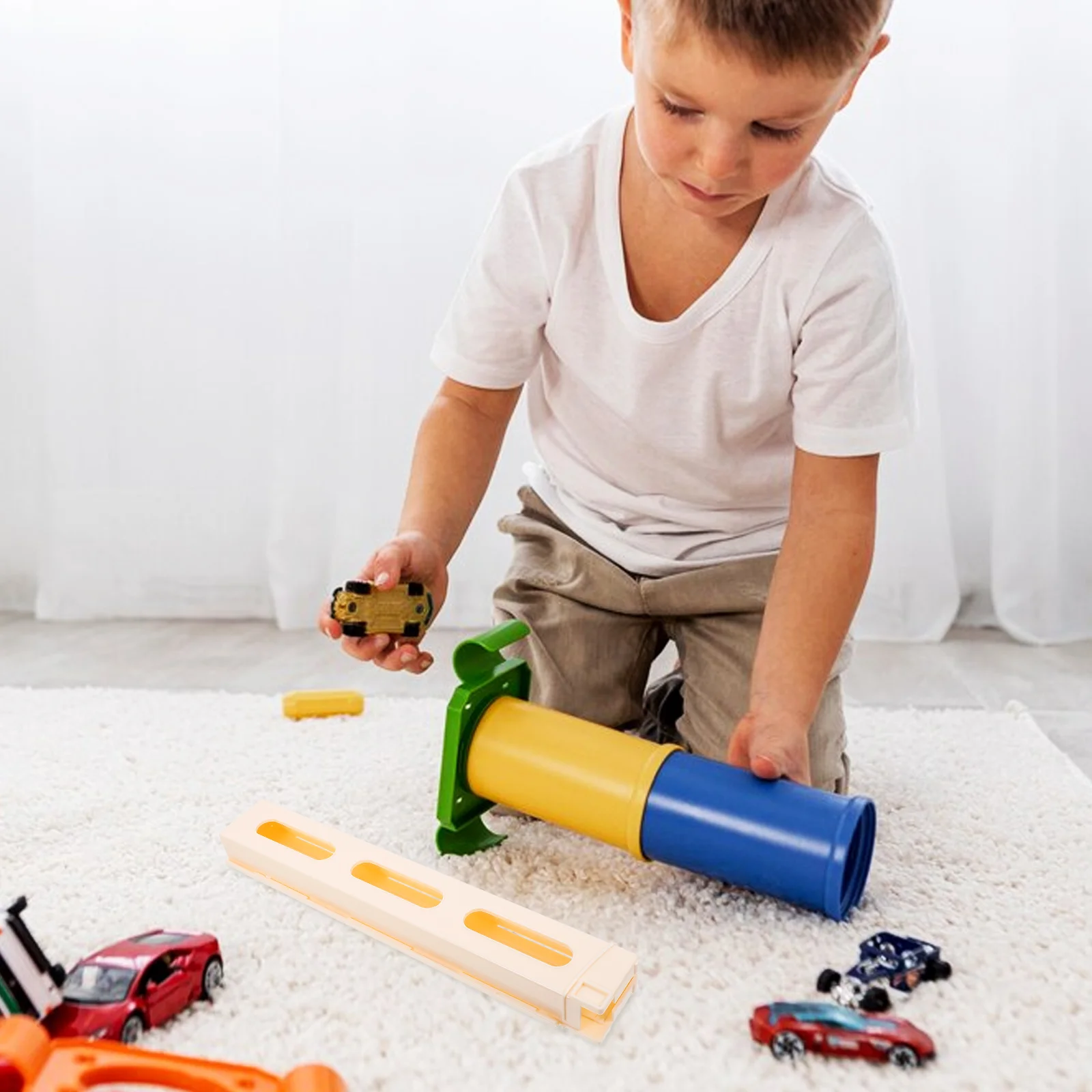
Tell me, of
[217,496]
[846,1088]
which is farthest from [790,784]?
[217,496]

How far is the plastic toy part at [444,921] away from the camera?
0.62 metres

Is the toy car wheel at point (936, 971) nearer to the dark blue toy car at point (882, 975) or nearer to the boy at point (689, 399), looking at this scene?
the dark blue toy car at point (882, 975)

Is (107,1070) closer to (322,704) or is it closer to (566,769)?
(566,769)

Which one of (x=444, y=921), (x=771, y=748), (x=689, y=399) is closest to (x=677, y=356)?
(x=689, y=399)

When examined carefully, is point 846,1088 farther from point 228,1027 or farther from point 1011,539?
point 1011,539

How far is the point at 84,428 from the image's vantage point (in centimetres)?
148

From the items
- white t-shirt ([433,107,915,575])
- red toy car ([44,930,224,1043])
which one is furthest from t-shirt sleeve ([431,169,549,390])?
red toy car ([44,930,224,1043])

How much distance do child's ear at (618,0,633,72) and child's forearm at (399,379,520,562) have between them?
259mm

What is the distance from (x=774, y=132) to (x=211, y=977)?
1.71 ft

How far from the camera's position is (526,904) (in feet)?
2.45

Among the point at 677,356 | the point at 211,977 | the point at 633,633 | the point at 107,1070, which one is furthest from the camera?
the point at 633,633

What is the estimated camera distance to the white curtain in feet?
4.53

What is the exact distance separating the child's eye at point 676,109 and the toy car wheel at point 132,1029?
525 mm

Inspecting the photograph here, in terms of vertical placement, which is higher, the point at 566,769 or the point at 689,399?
the point at 689,399
